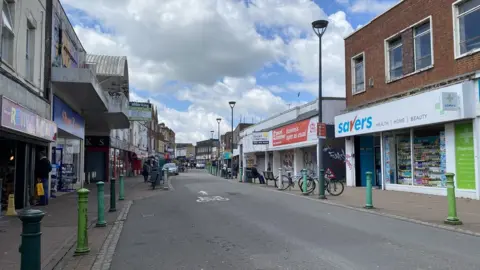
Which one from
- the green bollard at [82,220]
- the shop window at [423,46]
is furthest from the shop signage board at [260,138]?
the green bollard at [82,220]

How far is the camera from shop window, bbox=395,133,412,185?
63.4 ft

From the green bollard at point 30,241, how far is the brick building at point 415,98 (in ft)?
47.7

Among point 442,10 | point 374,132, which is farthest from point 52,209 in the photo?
point 442,10

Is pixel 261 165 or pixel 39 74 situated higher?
pixel 39 74

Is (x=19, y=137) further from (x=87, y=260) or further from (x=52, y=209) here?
(x=87, y=260)

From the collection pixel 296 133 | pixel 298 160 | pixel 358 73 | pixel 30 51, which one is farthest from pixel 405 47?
pixel 30 51

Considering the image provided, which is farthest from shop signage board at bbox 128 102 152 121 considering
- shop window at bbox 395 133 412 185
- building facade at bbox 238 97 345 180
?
shop window at bbox 395 133 412 185

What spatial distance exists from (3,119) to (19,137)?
2730mm

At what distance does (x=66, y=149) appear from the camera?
77.0ft

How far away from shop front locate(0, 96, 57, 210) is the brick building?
1359 centimetres

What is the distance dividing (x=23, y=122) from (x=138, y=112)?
1662 centimetres

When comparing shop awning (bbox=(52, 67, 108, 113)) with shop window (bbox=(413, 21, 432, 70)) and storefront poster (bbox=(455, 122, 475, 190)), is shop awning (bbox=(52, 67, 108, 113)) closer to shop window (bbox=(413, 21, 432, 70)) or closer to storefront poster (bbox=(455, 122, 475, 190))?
shop window (bbox=(413, 21, 432, 70))

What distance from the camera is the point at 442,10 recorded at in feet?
56.2

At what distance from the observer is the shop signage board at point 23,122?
34.4ft
